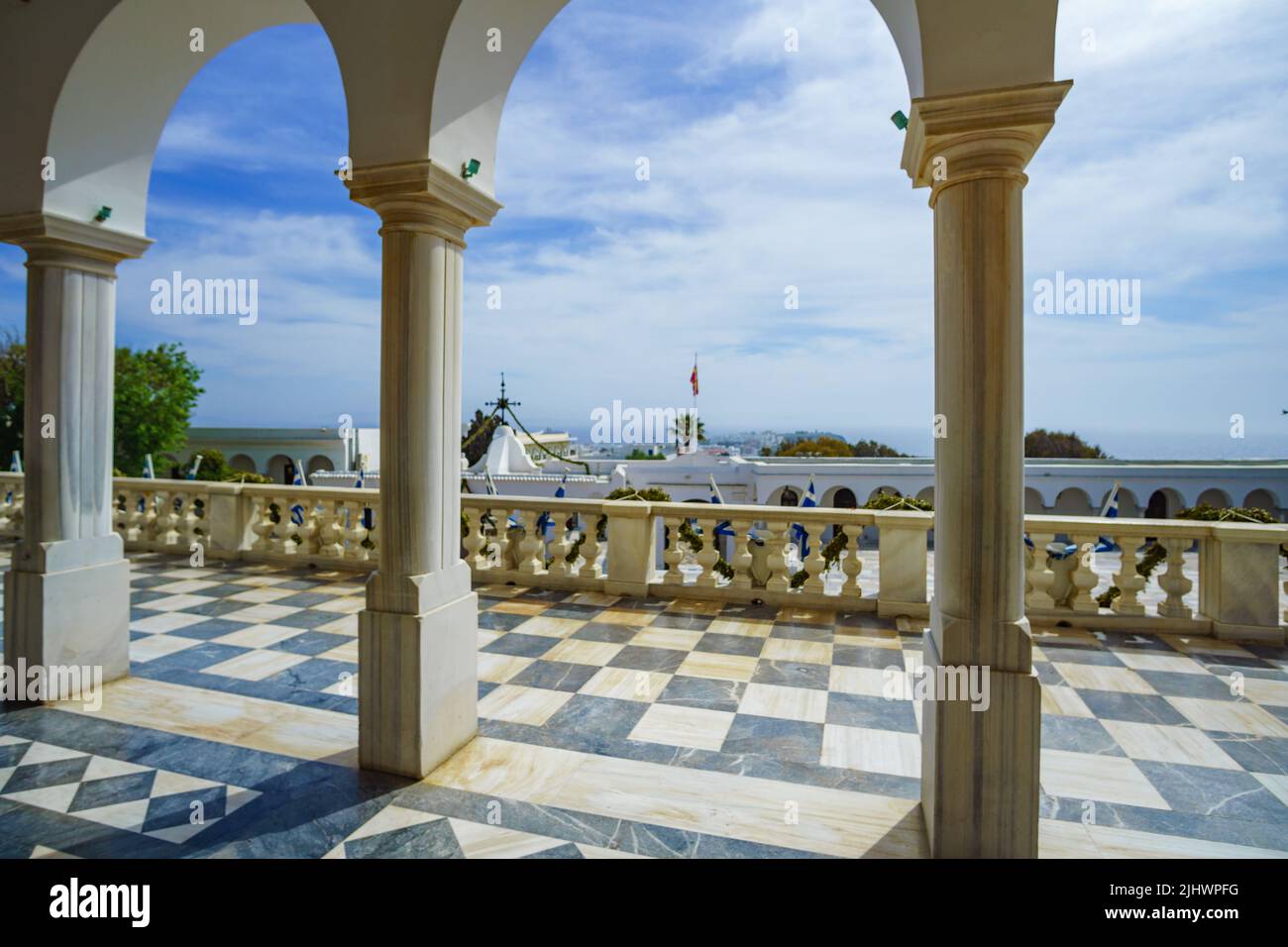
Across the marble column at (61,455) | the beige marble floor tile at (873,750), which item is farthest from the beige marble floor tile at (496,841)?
the marble column at (61,455)

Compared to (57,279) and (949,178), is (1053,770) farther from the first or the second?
(57,279)

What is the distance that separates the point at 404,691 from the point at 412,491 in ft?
3.00

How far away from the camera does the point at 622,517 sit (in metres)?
6.81

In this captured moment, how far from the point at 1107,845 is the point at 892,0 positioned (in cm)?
339

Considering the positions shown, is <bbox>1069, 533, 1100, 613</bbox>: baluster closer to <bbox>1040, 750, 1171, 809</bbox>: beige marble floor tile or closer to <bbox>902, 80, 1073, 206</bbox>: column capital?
<bbox>1040, 750, 1171, 809</bbox>: beige marble floor tile

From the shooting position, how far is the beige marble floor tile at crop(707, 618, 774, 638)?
5.59m

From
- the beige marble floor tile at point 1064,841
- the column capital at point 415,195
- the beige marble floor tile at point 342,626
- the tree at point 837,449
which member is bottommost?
the beige marble floor tile at point 1064,841

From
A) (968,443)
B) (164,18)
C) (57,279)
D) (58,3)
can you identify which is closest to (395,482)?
(968,443)

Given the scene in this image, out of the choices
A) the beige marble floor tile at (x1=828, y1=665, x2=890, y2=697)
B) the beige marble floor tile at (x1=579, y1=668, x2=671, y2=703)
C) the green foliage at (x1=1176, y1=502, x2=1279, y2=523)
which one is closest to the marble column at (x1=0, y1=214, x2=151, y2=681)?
the beige marble floor tile at (x1=579, y1=668, x2=671, y2=703)

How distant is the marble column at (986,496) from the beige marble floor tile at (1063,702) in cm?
181

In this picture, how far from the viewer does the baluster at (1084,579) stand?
227 inches

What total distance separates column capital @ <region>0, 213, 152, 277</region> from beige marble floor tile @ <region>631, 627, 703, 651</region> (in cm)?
427

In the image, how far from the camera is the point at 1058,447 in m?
31.9

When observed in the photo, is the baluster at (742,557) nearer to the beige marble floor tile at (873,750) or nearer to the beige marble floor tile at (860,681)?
the beige marble floor tile at (860,681)
